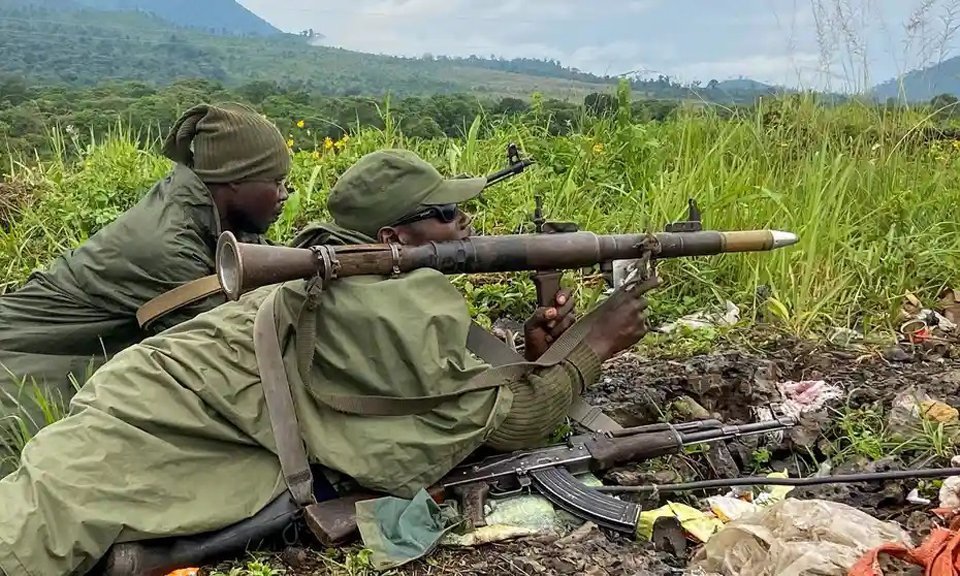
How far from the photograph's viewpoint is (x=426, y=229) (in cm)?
330

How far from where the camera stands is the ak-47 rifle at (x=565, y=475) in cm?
309

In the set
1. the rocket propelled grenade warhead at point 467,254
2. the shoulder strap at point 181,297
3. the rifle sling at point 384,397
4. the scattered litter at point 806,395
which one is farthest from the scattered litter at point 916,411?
the shoulder strap at point 181,297

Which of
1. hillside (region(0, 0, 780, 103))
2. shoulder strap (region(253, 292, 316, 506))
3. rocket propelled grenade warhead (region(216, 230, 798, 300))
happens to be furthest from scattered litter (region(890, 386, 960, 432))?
hillside (region(0, 0, 780, 103))

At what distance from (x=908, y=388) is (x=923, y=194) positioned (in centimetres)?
241

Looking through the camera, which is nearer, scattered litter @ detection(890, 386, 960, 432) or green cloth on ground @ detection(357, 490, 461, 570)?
green cloth on ground @ detection(357, 490, 461, 570)

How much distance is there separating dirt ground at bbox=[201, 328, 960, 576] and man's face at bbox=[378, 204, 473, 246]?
1025mm

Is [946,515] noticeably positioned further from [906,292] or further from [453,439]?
[906,292]

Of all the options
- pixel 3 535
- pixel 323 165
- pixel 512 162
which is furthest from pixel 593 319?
pixel 323 165

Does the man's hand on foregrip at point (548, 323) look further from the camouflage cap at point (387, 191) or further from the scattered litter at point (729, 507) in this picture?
the scattered litter at point (729, 507)

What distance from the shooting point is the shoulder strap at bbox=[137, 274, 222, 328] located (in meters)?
4.08

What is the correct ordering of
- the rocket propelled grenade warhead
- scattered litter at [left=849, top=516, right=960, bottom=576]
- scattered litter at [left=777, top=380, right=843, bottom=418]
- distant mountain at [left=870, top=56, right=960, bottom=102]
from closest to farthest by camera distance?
1. scattered litter at [left=849, top=516, right=960, bottom=576]
2. the rocket propelled grenade warhead
3. scattered litter at [left=777, top=380, right=843, bottom=418]
4. distant mountain at [left=870, top=56, right=960, bottom=102]

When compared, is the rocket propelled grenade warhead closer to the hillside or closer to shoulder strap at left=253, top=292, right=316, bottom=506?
shoulder strap at left=253, top=292, right=316, bottom=506

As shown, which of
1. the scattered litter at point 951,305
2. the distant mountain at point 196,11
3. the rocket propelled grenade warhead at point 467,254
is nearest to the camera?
the rocket propelled grenade warhead at point 467,254

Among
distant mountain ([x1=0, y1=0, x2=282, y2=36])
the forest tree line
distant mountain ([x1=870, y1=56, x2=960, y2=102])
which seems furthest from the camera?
distant mountain ([x1=0, y1=0, x2=282, y2=36])
